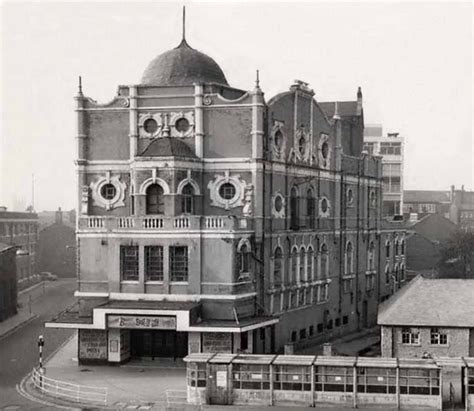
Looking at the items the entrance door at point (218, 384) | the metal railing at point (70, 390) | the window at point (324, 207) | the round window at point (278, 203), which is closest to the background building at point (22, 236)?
the window at point (324, 207)

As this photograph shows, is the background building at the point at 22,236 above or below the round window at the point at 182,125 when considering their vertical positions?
below

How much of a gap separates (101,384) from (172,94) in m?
19.5

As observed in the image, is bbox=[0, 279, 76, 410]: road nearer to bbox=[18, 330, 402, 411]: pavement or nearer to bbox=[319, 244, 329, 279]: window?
bbox=[18, 330, 402, 411]: pavement

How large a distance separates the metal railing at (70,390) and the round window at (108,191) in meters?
13.9

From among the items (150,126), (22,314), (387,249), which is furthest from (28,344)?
(387,249)

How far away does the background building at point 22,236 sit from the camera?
9350 centimetres

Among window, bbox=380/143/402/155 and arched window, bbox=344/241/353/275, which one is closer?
arched window, bbox=344/241/353/275

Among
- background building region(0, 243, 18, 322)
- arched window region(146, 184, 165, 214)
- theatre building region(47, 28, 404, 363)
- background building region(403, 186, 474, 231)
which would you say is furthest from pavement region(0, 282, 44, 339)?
background building region(403, 186, 474, 231)

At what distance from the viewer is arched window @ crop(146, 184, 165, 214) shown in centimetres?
5497

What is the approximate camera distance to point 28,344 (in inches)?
2468

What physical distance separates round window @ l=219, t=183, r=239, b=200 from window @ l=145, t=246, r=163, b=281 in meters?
6.51

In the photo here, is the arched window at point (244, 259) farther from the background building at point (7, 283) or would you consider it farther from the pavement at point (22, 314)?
the background building at point (7, 283)

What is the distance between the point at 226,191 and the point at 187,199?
2683 mm

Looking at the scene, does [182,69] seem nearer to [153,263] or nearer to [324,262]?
[153,263]
